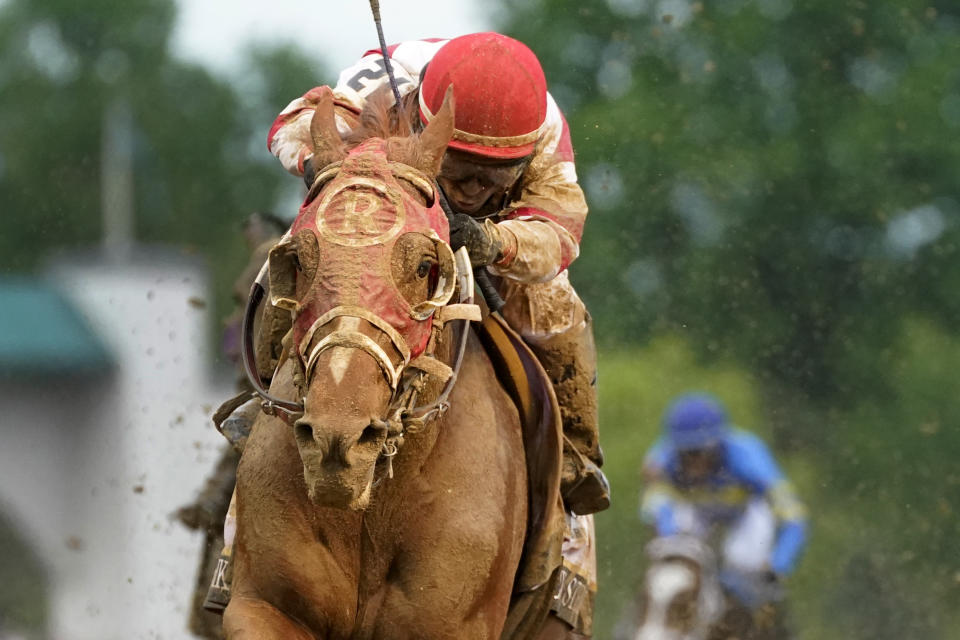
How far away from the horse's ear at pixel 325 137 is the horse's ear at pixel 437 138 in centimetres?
21

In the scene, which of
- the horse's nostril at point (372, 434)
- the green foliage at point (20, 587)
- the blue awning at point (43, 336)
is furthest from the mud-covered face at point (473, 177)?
the blue awning at point (43, 336)

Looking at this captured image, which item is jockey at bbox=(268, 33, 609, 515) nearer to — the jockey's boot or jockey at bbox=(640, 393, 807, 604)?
the jockey's boot

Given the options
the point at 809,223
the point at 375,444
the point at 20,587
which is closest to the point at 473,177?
the point at 375,444

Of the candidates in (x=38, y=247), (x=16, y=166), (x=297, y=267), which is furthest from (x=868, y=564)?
(x=16, y=166)

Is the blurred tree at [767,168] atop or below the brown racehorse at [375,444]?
below

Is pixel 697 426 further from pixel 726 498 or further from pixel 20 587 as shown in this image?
pixel 20 587

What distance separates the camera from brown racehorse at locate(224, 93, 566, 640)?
454cm

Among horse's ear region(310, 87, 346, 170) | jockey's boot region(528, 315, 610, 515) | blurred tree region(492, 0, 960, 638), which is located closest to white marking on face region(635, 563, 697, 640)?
jockey's boot region(528, 315, 610, 515)

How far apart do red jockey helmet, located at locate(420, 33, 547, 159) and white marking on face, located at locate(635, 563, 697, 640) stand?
4.34 meters

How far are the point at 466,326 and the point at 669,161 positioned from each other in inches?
664

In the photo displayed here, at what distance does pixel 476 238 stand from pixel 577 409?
142 centimetres

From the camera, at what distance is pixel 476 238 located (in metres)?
5.18

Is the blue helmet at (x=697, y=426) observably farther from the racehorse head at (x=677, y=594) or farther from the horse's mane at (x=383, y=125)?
the horse's mane at (x=383, y=125)

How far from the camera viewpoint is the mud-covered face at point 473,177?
5535mm
